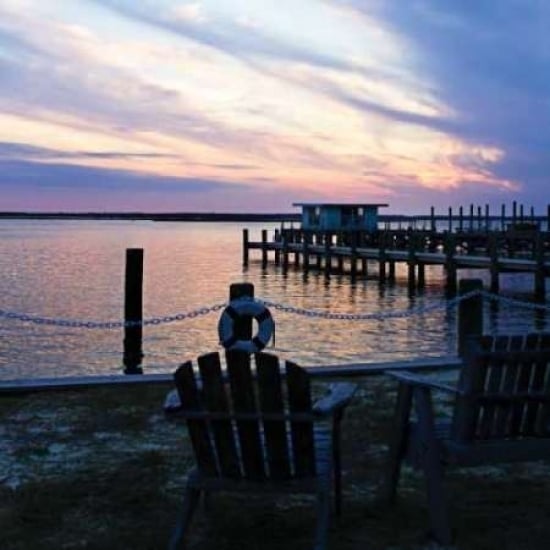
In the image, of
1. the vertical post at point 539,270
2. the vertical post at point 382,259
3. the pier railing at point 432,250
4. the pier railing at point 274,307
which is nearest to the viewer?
the pier railing at point 274,307

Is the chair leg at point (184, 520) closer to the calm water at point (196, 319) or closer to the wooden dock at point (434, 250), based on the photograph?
the calm water at point (196, 319)

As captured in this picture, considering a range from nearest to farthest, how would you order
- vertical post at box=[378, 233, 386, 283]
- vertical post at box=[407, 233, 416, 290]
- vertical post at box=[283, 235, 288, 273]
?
vertical post at box=[407, 233, 416, 290], vertical post at box=[378, 233, 386, 283], vertical post at box=[283, 235, 288, 273]

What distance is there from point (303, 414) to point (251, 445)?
0.99 ft

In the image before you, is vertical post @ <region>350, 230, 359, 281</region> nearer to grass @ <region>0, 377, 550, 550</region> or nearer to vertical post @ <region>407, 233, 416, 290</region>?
vertical post @ <region>407, 233, 416, 290</region>

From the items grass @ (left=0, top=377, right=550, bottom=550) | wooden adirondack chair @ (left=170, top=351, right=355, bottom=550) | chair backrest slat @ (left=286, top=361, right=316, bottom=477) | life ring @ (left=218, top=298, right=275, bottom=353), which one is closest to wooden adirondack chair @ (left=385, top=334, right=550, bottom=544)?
grass @ (left=0, top=377, right=550, bottom=550)

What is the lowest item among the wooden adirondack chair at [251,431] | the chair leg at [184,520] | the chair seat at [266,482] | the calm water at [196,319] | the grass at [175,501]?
the calm water at [196,319]

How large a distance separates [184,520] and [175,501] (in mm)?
955

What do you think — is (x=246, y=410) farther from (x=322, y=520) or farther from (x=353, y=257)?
(x=353, y=257)

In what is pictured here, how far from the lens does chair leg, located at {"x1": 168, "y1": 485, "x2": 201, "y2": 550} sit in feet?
12.5

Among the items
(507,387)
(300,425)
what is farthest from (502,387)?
(300,425)

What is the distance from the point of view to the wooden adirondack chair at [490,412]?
3.92m

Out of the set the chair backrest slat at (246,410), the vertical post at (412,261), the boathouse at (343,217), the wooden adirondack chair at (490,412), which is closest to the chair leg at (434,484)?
the wooden adirondack chair at (490,412)

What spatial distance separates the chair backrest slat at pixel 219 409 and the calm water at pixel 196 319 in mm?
13500

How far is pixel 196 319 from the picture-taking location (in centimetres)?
2530
